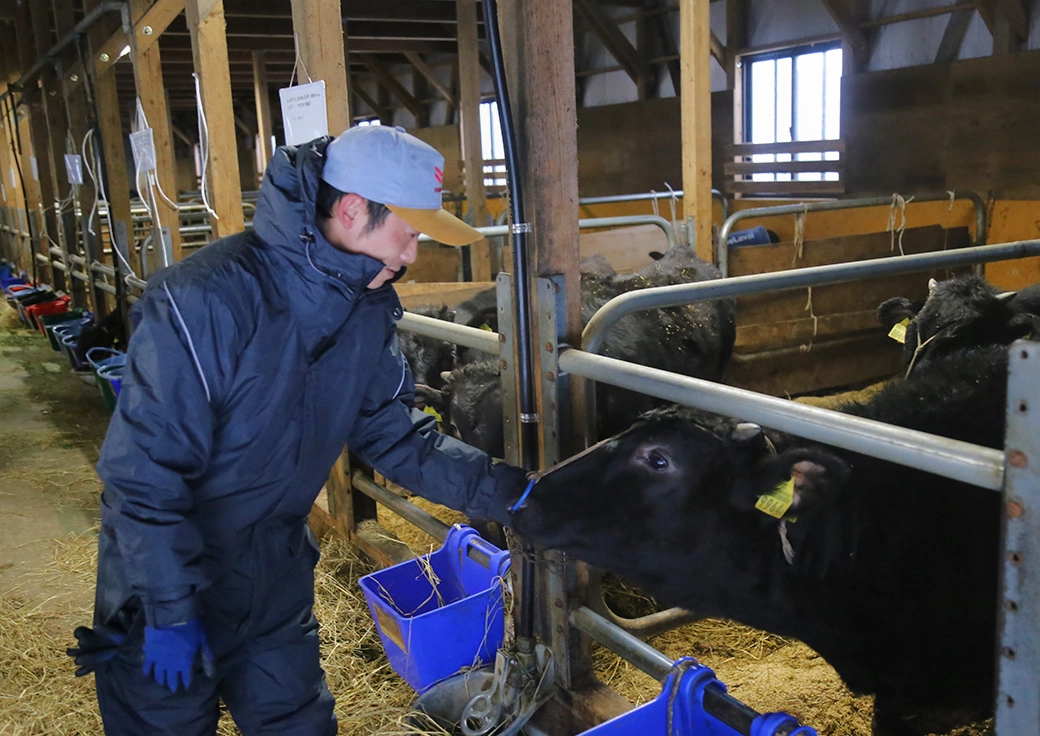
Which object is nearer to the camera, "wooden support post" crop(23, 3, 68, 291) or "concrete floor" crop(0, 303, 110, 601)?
"concrete floor" crop(0, 303, 110, 601)

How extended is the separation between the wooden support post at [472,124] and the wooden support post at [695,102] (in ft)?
8.15

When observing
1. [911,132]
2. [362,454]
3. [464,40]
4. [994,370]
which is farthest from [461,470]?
[911,132]

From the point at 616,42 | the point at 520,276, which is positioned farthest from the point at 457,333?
the point at 616,42

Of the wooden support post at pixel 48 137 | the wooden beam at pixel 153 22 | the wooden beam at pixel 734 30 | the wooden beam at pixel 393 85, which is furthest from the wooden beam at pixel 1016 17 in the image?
the wooden beam at pixel 393 85

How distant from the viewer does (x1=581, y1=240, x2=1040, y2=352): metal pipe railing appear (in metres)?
2.43

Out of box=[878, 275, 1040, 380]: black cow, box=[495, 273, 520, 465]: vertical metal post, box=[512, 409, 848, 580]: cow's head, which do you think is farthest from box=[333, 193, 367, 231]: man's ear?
box=[878, 275, 1040, 380]: black cow

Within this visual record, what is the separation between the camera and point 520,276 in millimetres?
2523

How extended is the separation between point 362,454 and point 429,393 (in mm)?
2120

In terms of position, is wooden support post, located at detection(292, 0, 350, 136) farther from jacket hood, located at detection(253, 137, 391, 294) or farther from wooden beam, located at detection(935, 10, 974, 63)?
wooden beam, located at detection(935, 10, 974, 63)

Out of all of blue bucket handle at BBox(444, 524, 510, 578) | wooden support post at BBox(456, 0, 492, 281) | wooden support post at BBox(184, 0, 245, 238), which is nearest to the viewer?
blue bucket handle at BBox(444, 524, 510, 578)

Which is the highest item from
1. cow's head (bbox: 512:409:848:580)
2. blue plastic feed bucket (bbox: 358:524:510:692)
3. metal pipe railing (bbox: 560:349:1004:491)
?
metal pipe railing (bbox: 560:349:1004:491)

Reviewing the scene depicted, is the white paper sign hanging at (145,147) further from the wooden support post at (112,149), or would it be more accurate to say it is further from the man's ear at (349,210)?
the man's ear at (349,210)

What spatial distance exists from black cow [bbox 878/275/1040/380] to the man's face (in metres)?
3.13

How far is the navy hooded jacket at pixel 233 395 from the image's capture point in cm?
185
